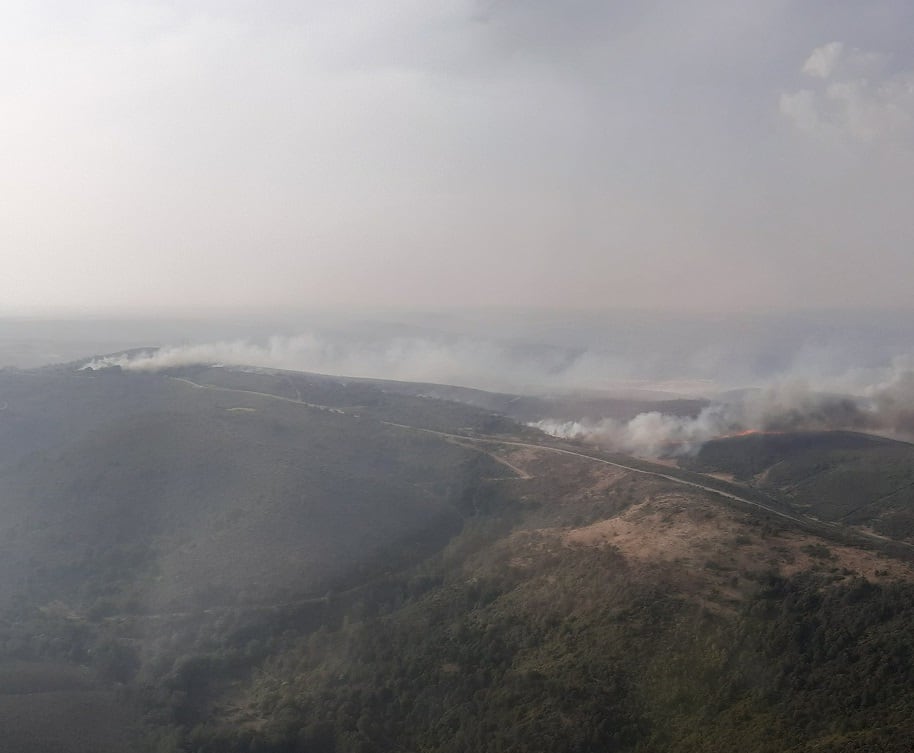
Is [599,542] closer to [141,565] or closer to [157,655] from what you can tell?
[157,655]

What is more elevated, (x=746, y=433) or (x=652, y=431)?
(x=746, y=433)

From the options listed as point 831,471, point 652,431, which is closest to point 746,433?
point 652,431

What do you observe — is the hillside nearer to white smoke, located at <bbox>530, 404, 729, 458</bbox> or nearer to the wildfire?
the wildfire

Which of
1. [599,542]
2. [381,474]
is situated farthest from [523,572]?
[381,474]

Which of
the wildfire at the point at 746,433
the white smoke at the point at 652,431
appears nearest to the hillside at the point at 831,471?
the wildfire at the point at 746,433

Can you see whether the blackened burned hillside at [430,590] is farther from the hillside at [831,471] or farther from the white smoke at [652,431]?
the white smoke at [652,431]

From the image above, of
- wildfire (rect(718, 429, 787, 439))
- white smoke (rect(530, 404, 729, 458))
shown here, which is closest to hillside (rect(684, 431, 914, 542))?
wildfire (rect(718, 429, 787, 439))

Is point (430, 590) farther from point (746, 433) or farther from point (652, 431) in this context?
point (746, 433)

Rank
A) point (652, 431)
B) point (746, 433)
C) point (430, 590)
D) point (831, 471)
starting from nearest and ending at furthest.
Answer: point (430, 590) → point (831, 471) → point (746, 433) → point (652, 431)
